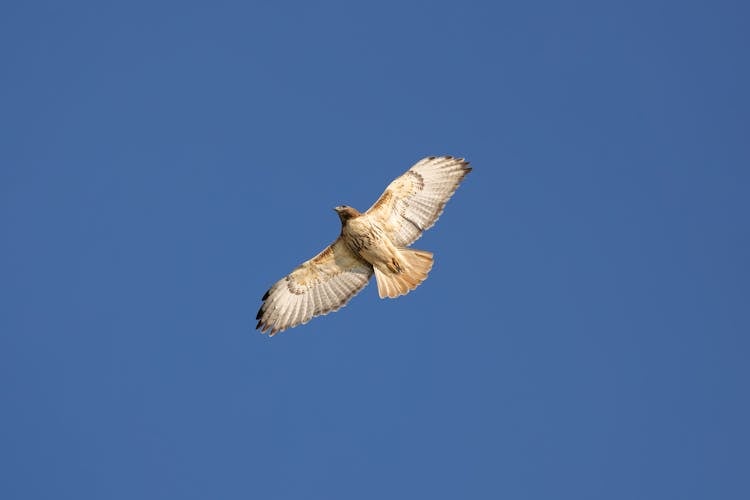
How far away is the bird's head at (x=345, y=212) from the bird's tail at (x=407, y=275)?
110 cm

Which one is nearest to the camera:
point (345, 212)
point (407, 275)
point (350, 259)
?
point (407, 275)

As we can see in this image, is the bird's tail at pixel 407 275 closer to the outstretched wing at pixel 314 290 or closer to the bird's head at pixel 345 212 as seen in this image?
the outstretched wing at pixel 314 290

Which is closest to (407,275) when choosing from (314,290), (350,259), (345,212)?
(350,259)

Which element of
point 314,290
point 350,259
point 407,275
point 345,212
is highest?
point 345,212

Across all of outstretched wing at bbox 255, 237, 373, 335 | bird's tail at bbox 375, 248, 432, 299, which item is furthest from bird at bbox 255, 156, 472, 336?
bird's tail at bbox 375, 248, 432, 299

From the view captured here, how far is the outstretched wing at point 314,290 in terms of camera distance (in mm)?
16938

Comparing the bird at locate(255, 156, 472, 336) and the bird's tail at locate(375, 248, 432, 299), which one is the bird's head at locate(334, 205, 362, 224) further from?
the bird's tail at locate(375, 248, 432, 299)

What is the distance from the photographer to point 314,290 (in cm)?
1705

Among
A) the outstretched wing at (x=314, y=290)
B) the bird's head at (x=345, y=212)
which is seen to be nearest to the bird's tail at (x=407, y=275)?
the outstretched wing at (x=314, y=290)

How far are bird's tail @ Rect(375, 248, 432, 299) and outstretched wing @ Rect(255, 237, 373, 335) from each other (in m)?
0.84

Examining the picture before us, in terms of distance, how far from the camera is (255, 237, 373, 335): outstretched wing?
55.6 ft

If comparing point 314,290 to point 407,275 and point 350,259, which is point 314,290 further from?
point 407,275

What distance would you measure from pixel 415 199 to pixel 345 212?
1396mm

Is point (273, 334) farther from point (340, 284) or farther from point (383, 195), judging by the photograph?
point (383, 195)
